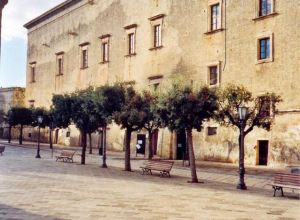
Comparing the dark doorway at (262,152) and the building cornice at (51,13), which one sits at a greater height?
the building cornice at (51,13)

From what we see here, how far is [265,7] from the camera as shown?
78.2 feet

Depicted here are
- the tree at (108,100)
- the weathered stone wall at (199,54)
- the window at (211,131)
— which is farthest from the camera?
the window at (211,131)

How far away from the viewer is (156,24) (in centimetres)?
3075

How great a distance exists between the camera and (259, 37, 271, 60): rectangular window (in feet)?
77.1

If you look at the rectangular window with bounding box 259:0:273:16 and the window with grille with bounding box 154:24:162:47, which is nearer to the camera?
the rectangular window with bounding box 259:0:273:16

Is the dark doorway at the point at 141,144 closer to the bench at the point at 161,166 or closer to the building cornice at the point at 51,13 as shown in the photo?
the bench at the point at 161,166

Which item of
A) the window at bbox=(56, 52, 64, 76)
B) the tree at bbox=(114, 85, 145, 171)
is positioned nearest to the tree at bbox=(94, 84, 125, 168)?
the tree at bbox=(114, 85, 145, 171)

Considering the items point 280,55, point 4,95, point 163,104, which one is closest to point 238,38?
point 280,55

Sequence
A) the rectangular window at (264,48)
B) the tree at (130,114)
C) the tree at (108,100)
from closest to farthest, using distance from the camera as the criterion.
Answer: the tree at (130,114)
the tree at (108,100)
the rectangular window at (264,48)

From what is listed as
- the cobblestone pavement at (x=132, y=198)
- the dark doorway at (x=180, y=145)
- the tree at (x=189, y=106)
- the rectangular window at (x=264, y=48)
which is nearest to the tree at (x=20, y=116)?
the dark doorway at (x=180, y=145)

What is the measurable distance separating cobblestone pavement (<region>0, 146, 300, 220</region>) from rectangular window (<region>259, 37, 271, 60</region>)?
7.97m

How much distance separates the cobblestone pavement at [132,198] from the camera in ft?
32.6

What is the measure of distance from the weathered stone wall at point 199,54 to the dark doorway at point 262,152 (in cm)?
28

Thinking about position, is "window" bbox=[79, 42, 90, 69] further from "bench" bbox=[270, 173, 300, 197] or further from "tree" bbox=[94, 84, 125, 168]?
"bench" bbox=[270, 173, 300, 197]
